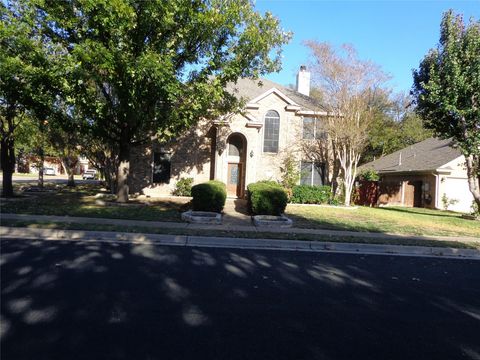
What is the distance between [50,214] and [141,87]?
537 cm

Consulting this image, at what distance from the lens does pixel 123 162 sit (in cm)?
1788

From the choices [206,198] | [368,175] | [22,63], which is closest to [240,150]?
[206,198]

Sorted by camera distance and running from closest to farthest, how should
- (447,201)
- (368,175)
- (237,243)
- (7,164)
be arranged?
(237,243)
(7,164)
(447,201)
(368,175)

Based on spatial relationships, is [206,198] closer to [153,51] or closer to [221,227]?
[221,227]

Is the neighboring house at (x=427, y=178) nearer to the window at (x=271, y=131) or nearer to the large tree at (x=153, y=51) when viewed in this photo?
the window at (x=271, y=131)

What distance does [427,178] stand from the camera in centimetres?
2639

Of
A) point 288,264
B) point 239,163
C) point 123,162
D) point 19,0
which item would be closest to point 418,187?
point 239,163

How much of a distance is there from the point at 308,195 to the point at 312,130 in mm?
4480

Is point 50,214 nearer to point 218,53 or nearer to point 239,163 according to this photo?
point 218,53

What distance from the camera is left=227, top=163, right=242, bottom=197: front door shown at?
22859 millimetres

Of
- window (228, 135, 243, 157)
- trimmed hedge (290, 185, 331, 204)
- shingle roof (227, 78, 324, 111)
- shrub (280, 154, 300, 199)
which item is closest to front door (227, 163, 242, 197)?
window (228, 135, 243, 157)

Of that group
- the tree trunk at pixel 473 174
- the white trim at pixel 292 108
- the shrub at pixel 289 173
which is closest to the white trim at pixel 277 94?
→ the white trim at pixel 292 108

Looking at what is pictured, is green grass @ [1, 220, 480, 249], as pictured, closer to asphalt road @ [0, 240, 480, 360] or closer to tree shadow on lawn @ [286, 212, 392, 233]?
tree shadow on lawn @ [286, 212, 392, 233]

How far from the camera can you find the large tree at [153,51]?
510 inches
